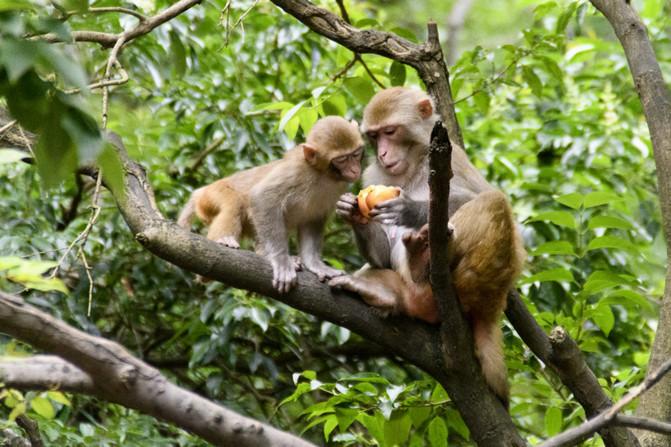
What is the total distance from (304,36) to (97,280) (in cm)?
224

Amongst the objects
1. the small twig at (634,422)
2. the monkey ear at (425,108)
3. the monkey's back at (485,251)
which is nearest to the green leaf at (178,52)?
the monkey ear at (425,108)

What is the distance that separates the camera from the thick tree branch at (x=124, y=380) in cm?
207

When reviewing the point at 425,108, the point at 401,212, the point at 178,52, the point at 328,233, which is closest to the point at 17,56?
the point at 401,212

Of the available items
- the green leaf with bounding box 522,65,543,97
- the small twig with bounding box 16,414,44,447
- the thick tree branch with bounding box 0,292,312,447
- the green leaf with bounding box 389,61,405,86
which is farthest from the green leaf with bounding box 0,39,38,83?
the green leaf with bounding box 522,65,543,97

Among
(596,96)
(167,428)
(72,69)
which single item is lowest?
(167,428)

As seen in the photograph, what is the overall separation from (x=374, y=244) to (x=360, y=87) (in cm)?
89

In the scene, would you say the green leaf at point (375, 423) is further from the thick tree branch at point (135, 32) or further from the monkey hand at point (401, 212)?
the thick tree branch at point (135, 32)

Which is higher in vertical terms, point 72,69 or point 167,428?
point 72,69

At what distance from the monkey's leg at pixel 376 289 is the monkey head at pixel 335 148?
114 cm

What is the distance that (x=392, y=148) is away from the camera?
4691 mm

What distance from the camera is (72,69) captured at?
5.32 ft

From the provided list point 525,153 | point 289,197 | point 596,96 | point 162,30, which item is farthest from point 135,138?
point 596,96

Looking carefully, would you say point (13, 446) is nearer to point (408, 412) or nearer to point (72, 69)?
point (408, 412)

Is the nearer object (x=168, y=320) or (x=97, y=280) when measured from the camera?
(x=97, y=280)
